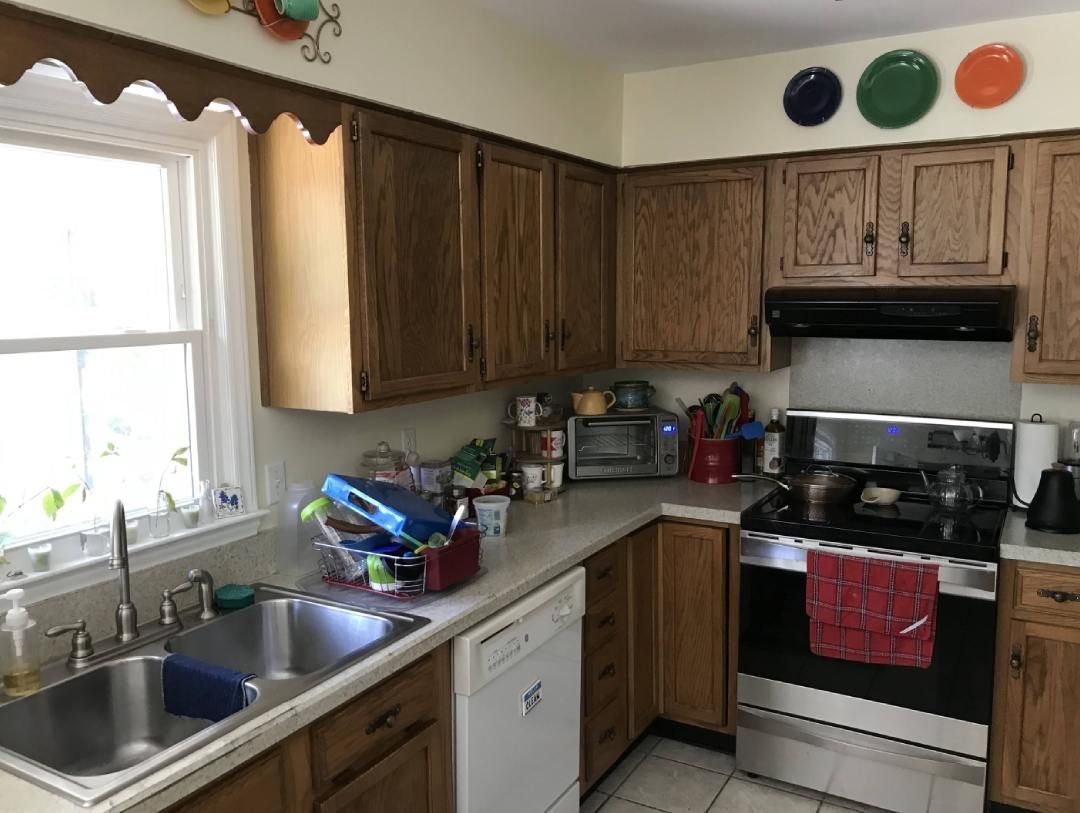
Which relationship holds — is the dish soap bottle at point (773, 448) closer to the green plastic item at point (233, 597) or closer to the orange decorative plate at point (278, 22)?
the green plastic item at point (233, 597)

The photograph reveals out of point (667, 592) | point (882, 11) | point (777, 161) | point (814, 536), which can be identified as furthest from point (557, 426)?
point (882, 11)

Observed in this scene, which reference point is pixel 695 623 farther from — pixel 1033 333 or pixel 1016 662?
pixel 1033 333

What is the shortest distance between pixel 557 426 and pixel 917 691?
1.43m

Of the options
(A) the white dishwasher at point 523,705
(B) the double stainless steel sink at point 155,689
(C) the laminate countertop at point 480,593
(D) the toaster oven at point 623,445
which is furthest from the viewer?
(D) the toaster oven at point 623,445

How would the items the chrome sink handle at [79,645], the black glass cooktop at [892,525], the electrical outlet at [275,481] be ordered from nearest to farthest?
the chrome sink handle at [79,645], the electrical outlet at [275,481], the black glass cooktop at [892,525]

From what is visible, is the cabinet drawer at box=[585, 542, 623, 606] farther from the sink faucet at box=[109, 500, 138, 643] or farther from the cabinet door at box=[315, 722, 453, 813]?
the sink faucet at box=[109, 500, 138, 643]

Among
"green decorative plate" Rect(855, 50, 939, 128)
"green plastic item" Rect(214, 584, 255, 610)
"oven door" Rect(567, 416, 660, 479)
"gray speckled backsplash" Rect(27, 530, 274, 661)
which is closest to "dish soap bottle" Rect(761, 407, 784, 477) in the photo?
"oven door" Rect(567, 416, 660, 479)

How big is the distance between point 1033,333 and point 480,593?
1.91 m

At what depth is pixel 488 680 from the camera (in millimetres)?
2104

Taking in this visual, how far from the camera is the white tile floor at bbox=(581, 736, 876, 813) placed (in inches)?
110

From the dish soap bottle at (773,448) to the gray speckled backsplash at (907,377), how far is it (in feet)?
0.43

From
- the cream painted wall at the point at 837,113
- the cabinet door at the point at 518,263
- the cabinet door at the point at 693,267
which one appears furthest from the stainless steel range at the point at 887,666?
the cream painted wall at the point at 837,113

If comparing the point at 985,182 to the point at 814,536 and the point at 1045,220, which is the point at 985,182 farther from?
the point at 814,536

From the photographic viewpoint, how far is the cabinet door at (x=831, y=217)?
9.75 feet
